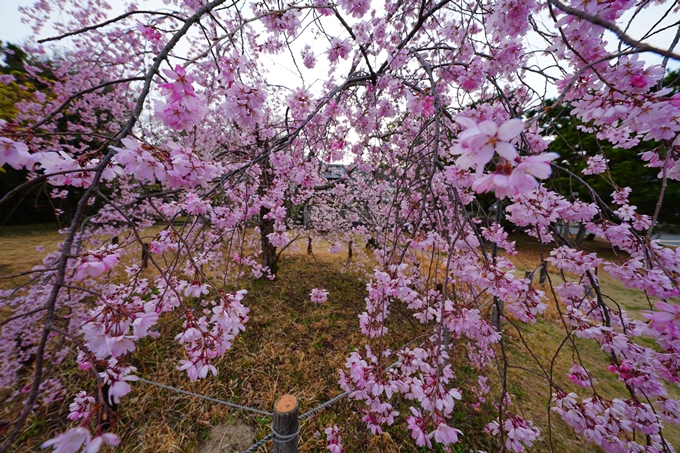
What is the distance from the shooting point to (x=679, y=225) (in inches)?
270

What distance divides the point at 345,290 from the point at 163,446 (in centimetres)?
346

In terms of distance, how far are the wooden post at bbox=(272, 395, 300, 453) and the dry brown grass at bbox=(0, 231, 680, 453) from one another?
41 cm

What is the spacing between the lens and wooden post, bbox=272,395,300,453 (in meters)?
1.34

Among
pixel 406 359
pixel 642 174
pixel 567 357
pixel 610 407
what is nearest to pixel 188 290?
pixel 406 359

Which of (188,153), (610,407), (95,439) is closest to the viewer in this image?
(95,439)

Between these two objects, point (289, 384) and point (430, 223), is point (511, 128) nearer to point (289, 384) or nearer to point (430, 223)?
point (430, 223)

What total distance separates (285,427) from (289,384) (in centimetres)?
157

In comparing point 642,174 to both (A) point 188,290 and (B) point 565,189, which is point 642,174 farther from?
(A) point 188,290

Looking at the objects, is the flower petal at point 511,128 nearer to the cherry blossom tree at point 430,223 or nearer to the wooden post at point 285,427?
the cherry blossom tree at point 430,223

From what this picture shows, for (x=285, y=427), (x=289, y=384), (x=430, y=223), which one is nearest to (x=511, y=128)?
(x=430, y=223)

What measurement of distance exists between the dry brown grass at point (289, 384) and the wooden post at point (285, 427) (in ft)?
1.34

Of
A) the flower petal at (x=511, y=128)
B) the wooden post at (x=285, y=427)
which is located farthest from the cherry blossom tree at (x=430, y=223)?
the wooden post at (x=285, y=427)

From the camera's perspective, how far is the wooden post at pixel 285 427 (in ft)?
4.41

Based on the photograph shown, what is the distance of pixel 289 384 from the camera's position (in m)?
2.75
